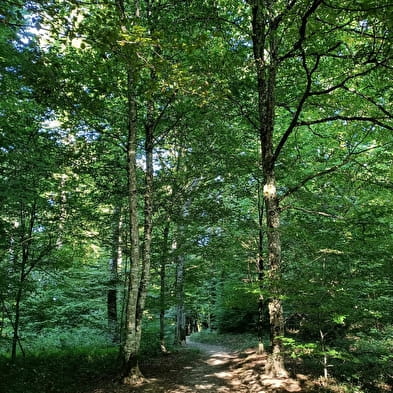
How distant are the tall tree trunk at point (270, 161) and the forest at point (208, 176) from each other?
41 mm

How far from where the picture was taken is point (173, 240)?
1271 centimetres

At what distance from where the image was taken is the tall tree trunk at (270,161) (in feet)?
24.0

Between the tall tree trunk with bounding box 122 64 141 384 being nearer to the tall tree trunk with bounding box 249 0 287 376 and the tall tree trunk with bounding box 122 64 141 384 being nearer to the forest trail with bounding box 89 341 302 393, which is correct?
the forest trail with bounding box 89 341 302 393

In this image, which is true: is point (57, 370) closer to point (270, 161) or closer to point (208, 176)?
point (208, 176)

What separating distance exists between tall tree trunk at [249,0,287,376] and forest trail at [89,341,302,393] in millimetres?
662

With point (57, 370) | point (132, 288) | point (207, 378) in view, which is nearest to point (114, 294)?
point (57, 370)

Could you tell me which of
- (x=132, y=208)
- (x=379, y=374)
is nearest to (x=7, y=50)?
(x=132, y=208)

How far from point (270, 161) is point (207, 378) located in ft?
19.8

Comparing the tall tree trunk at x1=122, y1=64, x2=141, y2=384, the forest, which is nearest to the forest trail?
the forest

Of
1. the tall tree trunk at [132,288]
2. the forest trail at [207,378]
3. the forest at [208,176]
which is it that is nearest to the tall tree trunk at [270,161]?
the forest at [208,176]

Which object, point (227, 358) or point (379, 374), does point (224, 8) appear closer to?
point (379, 374)

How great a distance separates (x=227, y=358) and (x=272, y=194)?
742cm

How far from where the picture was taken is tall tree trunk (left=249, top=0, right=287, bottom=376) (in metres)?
7.33

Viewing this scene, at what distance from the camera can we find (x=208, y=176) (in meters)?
11.9
